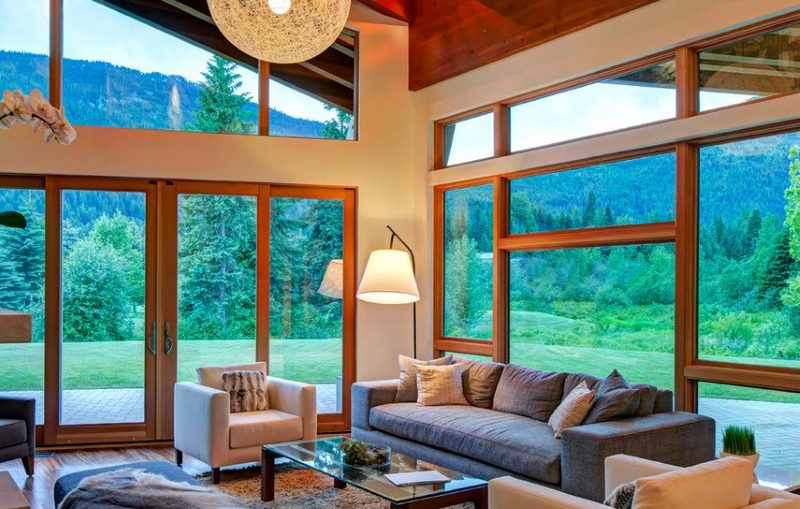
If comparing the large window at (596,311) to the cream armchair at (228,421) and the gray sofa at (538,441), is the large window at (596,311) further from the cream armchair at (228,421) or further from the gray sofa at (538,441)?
the cream armchair at (228,421)

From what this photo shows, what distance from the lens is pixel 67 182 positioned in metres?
6.43

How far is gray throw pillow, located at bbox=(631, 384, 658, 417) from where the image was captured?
15.0ft

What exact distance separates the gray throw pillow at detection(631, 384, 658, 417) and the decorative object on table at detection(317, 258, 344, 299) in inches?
128

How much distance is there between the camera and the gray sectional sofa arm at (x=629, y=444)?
4035 mm

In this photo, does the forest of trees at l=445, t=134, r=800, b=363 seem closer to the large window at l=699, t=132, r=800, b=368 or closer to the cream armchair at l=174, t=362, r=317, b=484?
the large window at l=699, t=132, r=800, b=368

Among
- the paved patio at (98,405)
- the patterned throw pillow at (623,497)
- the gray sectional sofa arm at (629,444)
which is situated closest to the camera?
the patterned throw pillow at (623,497)

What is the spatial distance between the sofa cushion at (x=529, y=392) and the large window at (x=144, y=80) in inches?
128

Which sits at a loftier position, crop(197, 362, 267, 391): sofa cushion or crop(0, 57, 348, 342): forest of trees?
crop(0, 57, 348, 342): forest of trees

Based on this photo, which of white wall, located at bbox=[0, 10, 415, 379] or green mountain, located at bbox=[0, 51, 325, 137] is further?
white wall, located at bbox=[0, 10, 415, 379]

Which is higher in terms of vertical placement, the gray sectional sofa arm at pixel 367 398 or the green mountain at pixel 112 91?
the green mountain at pixel 112 91

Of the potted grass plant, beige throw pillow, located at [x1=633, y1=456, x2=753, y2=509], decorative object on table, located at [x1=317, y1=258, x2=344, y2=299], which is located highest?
decorative object on table, located at [x1=317, y1=258, x2=344, y2=299]

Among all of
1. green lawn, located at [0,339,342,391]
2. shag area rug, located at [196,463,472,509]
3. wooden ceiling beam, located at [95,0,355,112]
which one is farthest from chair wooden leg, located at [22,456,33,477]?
wooden ceiling beam, located at [95,0,355,112]

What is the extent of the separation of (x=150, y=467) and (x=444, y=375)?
8.40ft

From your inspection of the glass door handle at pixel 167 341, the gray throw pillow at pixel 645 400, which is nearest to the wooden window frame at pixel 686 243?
the gray throw pillow at pixel 645 400
